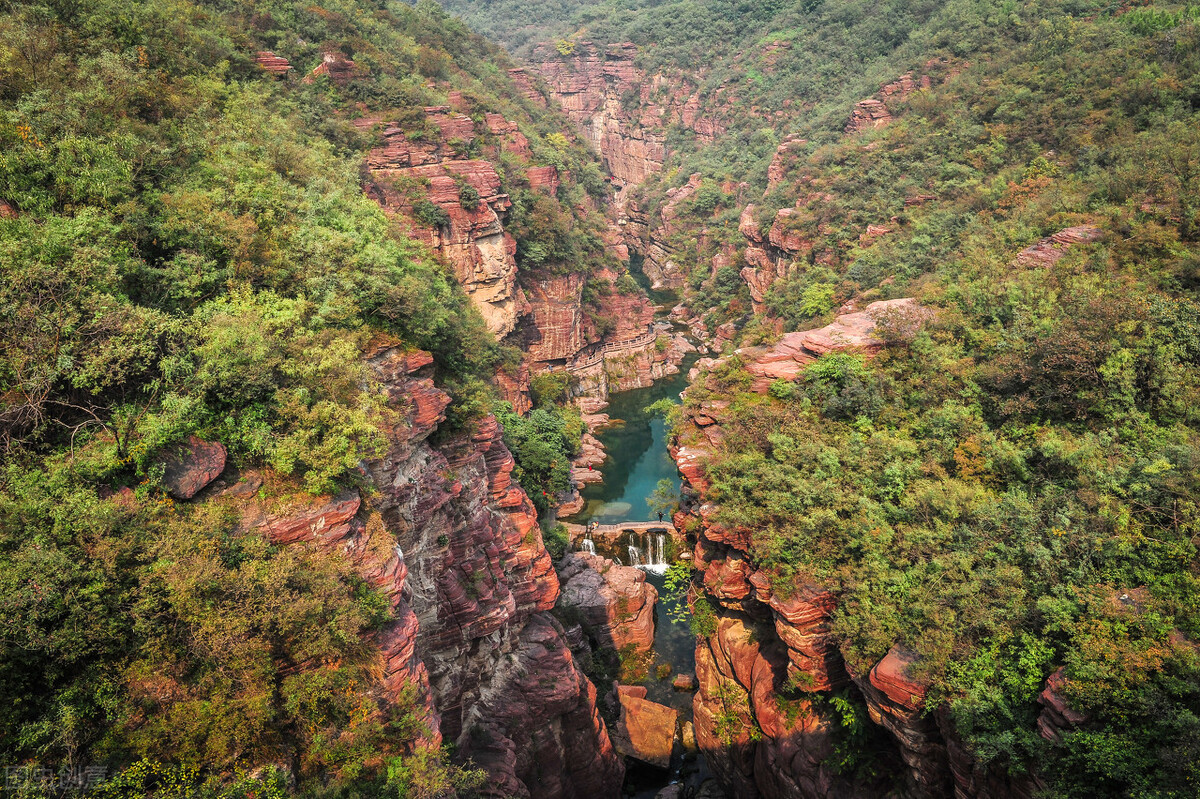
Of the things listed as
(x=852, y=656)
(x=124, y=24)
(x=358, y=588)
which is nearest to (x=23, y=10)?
(x=124, y=24)

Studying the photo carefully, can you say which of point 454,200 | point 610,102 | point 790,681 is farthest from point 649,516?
point 610,102

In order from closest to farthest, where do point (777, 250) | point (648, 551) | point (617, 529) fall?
point (648, 551)
point (617, 529)
point (777, 250)

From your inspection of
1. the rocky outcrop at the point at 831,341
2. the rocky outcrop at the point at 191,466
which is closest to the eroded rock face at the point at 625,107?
the rocky outcrop at the point at 831,341

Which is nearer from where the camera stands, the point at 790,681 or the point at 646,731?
the point at 790,681

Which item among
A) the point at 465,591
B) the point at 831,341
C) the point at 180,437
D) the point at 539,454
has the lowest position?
the point at 539,454

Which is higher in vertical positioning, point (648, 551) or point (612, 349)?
point (612, 349)

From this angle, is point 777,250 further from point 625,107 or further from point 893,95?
point 625,107

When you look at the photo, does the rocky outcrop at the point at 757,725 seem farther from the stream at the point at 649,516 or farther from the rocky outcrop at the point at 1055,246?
the rocky outcrop at the point at 1055,246
